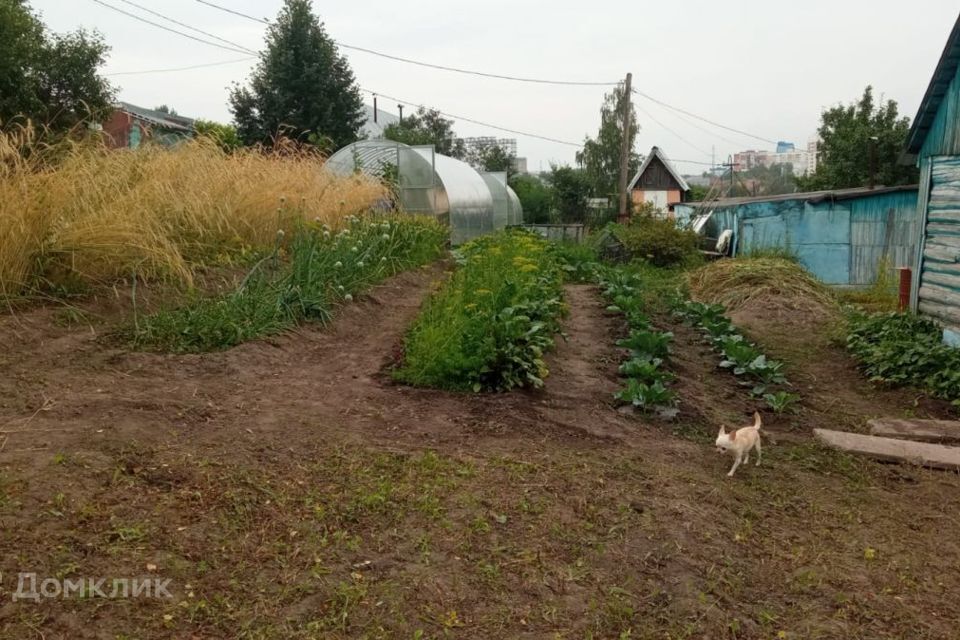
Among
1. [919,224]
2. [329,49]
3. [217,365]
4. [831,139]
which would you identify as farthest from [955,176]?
[329,49]

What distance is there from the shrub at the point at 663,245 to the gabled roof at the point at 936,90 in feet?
27.2

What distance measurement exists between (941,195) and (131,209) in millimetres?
8577

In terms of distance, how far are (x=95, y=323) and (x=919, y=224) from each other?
904 cm

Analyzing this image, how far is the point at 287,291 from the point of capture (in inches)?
276

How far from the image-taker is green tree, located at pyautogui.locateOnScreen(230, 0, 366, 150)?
2848 centimetres

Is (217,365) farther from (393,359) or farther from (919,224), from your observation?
(919,224)

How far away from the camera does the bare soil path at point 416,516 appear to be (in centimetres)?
275

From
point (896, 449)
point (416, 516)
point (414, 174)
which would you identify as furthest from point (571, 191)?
point (416, 516)

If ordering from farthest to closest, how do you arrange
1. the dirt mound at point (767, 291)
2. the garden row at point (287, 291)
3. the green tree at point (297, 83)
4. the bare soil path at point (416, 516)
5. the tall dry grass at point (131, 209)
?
the green tree at point (297, 83)
the dirt mound at point (767, 291)
the tall dry grass at point (131, 209)
the garden row at point (287, 291)
the bare soil path at point (416, 516)

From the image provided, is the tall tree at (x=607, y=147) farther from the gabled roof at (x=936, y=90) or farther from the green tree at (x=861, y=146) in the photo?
the gabled roof at (x=936, y=90)

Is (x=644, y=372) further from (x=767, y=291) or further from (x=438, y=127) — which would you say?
(x=438, y=127)

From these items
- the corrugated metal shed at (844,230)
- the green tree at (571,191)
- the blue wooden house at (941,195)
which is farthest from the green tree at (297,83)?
the blue wooden house at (941,195)

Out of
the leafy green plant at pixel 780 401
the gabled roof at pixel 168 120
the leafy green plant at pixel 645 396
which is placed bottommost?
the leafy green plant at pixel 780 401

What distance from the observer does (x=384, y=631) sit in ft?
8.64
